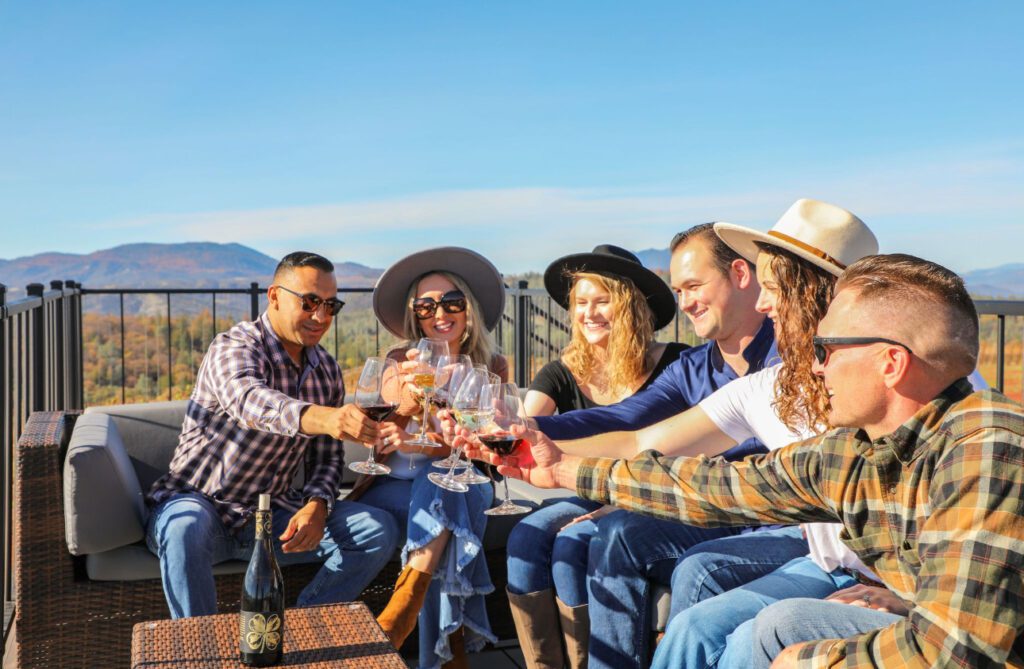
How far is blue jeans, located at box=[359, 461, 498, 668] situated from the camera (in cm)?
330

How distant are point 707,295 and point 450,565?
4.19 feet

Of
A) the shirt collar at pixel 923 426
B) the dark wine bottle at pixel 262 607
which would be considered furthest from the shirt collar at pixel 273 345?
the shirt collar at pixel 923 426

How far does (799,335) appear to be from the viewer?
98.0 inches

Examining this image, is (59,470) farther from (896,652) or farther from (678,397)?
(896,652)

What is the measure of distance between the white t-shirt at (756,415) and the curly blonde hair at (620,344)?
725 mm

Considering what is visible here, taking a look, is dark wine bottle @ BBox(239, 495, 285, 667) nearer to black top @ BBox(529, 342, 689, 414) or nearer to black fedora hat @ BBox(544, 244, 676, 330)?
black top @ BBox(529, 342, 689, 414)

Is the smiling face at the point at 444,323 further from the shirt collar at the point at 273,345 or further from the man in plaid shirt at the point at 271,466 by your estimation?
the shirt collar at the point at 273,345

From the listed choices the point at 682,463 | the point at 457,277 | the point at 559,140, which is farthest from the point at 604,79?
the point at 682,463

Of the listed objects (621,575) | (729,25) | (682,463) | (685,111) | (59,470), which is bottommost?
(621,575)

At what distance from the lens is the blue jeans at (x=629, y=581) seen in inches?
113

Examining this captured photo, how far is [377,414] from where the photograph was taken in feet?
9.72

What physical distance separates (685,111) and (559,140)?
7.01 meters

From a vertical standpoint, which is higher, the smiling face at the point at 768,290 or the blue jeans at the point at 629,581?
the smiling face at the point at 768,290

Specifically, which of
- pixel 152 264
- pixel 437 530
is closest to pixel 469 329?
pixel 437 530
